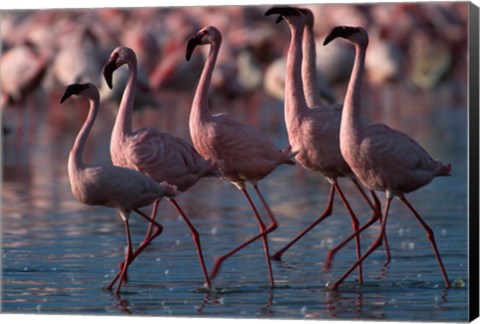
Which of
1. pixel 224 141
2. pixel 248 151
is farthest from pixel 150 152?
pixel 248 151

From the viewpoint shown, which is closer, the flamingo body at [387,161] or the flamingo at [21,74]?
the flamingo body at [387,161]

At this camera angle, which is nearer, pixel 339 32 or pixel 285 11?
pixel 339 32

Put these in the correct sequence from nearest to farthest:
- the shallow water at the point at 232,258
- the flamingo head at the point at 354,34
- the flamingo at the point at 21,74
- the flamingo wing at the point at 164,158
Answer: the shallow water at the point at 232,258 < the flamingo head at the point at 354,34 < the flamingo wing at the point at 164,158 < the flamingo at the point at 21,74

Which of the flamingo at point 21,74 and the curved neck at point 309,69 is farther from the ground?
the curved neck at point 309,69

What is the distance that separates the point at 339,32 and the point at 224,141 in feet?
3.25

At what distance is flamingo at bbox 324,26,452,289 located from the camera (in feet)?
25.1

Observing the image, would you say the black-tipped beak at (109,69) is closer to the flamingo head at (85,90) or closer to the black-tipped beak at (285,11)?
the flamingo head at (85,90)

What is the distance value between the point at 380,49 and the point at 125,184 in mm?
8678

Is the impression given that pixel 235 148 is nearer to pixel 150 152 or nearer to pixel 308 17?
pixel 150 152

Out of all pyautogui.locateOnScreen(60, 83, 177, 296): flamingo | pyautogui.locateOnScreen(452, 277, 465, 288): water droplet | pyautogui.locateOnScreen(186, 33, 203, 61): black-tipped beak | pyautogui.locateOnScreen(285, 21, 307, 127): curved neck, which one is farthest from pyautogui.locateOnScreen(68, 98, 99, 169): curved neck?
pyautogui.locateOnScreen(452, 277, 465, 288): water droplet

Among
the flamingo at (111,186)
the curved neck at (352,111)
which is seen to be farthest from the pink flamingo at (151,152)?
the curved neck at (352,111)

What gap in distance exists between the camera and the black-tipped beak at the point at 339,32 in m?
7.67

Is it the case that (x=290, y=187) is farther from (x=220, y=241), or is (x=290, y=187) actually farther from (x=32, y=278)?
(x=32, y=278)

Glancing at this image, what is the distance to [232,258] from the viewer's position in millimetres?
8977
